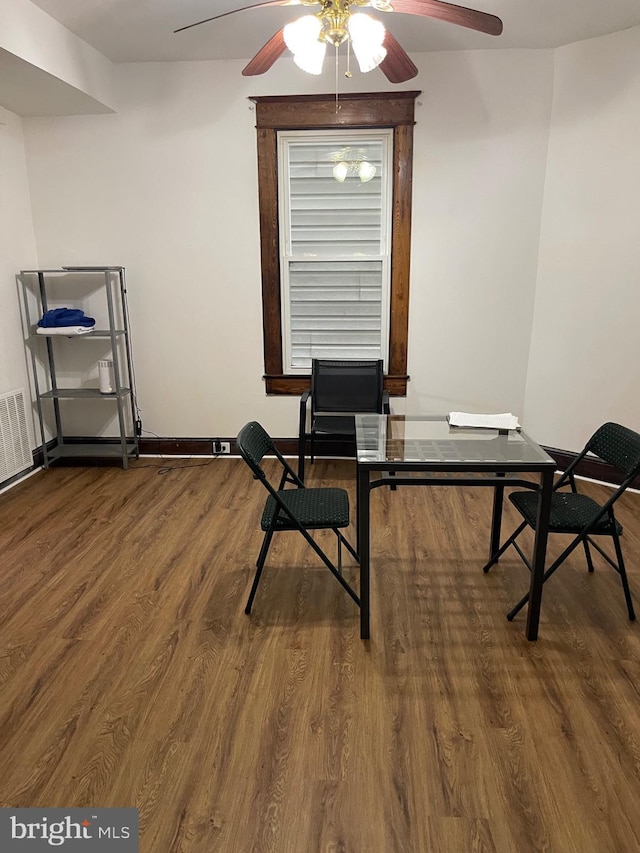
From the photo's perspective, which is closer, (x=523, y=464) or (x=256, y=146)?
(x=523, y=464)

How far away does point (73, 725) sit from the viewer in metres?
1.97

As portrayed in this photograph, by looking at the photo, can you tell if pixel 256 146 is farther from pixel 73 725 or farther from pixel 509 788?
pixel 509 788

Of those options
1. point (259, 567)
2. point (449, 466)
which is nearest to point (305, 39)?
point (449, 466)

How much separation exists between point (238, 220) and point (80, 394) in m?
1.81

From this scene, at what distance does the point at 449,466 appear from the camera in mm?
2207

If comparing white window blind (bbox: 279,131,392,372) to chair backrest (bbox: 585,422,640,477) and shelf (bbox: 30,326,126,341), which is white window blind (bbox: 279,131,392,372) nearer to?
shelf (bbox: 30,326,126,341)

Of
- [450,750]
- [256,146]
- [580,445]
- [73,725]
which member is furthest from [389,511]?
[256,146]

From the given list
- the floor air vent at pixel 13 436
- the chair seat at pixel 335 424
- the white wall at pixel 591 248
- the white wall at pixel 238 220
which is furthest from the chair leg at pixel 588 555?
the floor air vent at pixel 13 436

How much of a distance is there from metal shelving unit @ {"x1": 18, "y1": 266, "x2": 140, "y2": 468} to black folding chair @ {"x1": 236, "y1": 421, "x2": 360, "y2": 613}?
7.07ft

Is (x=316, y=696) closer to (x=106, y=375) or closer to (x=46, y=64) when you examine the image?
(x=106, y=375)

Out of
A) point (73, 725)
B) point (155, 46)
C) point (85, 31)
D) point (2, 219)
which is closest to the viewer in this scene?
point (73, 725)

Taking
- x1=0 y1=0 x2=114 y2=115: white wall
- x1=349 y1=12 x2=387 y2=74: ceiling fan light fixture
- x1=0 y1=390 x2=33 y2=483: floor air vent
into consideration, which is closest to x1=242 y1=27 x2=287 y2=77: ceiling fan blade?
x1=349 y1=12 x2=387 y2=74: ceiling fan light fixture

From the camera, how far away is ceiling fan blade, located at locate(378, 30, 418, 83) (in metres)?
2.60

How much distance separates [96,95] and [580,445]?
13.6 ft
